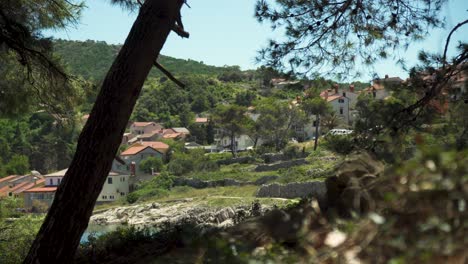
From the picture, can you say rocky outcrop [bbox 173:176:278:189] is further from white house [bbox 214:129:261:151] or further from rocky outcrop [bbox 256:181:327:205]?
white house [bbox 214:129:261:151]

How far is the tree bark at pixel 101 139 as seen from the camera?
3.33 m

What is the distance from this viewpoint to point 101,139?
3.45 meters

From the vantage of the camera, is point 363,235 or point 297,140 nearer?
point 363,235

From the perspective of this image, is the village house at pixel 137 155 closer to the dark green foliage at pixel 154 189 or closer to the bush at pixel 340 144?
the dark green foliage at pixel 154 189

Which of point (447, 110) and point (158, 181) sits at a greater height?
point (447, 110)

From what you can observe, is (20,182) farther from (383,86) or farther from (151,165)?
(383,86)

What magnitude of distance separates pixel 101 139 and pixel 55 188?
4241 centimetres

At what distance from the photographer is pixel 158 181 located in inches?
1788

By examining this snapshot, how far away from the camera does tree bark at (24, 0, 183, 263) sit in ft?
10.9

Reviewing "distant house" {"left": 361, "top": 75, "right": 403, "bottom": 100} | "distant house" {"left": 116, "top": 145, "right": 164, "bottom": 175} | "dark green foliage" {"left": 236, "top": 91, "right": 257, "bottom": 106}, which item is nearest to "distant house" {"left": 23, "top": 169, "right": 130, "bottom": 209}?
"distant house" {"left": 116, "top": 145, "right": 164, "bottom": 175}

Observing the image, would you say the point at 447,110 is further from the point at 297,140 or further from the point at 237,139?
the point at 237,139

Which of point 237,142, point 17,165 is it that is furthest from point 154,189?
point 17,165

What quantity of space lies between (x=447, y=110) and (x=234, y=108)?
5010cm

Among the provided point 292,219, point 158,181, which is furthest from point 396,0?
point 158,181
